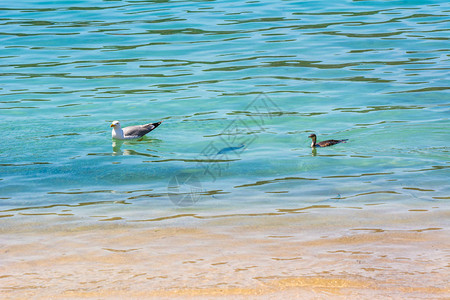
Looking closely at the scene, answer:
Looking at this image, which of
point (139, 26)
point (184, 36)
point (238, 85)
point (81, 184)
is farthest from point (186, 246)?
point (139, 26)

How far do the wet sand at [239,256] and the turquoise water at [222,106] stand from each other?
554 mm

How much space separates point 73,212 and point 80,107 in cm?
682

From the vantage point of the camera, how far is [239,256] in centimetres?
694

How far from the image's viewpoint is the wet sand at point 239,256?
6.02m

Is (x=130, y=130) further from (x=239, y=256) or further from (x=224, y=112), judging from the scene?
(x=239, y=256)

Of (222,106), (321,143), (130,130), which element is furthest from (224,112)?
(321,143)

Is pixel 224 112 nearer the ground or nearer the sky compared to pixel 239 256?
nearer the ground

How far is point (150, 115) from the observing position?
14789 millimetres

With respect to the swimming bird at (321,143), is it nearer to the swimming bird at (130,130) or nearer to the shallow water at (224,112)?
the shallow water at (224,112)

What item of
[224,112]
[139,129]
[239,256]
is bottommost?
[224,112]

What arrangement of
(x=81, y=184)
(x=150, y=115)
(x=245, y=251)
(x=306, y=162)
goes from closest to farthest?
(x=245, y=251), (x=81, y=184), (x=306, y=162), (x=150, y=115)

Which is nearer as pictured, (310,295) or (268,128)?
(310,295)

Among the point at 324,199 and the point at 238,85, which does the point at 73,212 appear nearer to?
the point at 324,199

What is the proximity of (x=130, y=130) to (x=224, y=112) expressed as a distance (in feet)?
7.52
